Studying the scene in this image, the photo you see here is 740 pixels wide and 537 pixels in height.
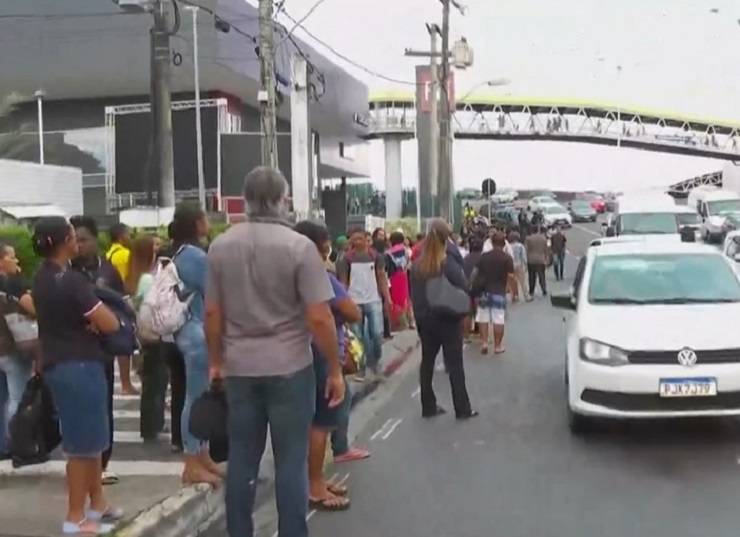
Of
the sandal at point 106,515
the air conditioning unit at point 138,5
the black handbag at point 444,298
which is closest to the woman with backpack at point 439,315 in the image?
the black handbag at point 444,298

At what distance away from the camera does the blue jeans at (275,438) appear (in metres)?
5.72

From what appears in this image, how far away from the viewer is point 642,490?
816cm

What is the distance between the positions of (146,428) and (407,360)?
7.81m

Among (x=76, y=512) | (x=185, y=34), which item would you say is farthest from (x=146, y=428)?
(x=185, y=34)

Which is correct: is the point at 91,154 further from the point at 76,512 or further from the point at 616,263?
the point at 76,512

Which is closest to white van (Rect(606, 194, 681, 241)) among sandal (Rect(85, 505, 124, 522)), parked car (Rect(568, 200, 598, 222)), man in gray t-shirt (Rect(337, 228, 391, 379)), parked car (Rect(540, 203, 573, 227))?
man in gray t-shirt (Rect(337, 228, 391, 379))

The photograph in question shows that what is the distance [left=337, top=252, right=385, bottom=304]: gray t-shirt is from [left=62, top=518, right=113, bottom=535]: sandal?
7349mm

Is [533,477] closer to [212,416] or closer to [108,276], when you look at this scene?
[212,416]

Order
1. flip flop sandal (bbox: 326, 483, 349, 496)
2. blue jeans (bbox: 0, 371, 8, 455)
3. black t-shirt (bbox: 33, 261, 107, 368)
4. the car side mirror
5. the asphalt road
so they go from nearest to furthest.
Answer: black t-shirt (bbox: 33, 261, 107, 368) → the asphalt road → flip flop sandal (bbox: 326, 483, 349, 496) → blue jeans (bbox: 0, 371, 8, 455) → the car side mirror

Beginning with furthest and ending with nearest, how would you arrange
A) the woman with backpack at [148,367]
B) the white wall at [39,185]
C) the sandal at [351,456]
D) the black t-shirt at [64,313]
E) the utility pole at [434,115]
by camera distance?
the utility pole at [434,115], the white wall at [39,185], the woman with backpack at [148,367], the sandal at [351,456], the black t-shirt at [64,313]

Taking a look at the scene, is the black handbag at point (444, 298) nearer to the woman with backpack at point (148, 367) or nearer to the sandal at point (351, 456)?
the sandal at point (351, 456)

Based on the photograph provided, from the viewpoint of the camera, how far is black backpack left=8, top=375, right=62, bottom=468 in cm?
746

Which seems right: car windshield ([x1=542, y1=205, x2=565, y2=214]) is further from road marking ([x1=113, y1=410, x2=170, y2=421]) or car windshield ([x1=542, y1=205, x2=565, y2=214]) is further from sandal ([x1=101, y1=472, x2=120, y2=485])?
sandal ([x1=101, y1=472, x2=120, y2=485])

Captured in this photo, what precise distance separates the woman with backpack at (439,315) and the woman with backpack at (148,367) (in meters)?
2.65
